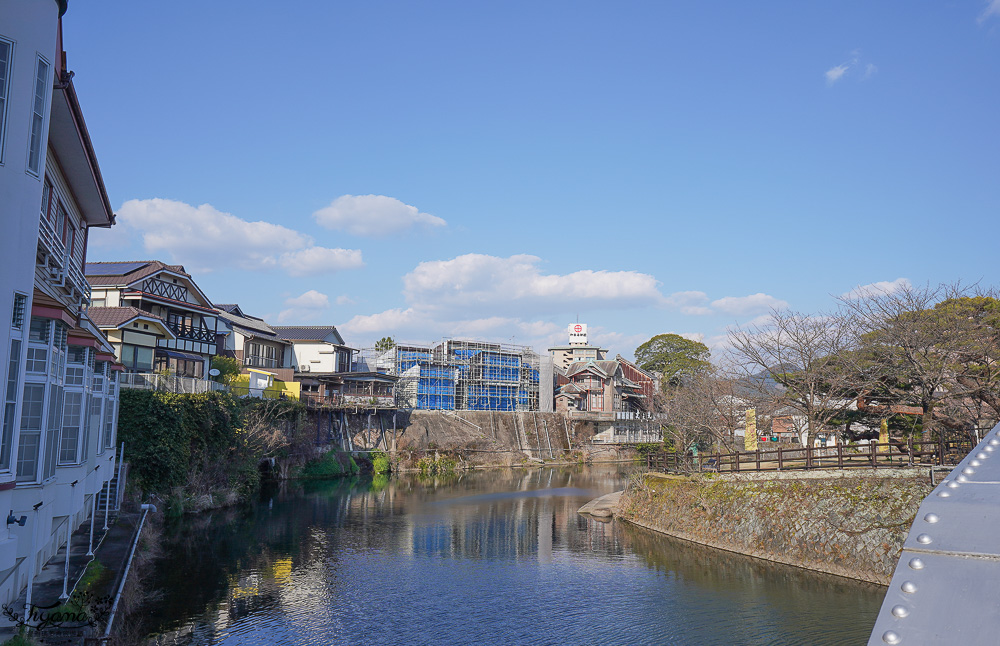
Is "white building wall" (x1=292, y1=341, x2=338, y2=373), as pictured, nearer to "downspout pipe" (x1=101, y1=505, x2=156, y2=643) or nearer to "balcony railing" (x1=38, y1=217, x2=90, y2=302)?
"downspout pipe" (x1=101, y1=505, x2=156, y2=643)

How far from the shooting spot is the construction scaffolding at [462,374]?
5706 centimetres

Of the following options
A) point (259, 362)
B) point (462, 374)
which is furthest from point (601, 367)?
point (259, 362)

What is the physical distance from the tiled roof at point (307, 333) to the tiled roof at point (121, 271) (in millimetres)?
19035

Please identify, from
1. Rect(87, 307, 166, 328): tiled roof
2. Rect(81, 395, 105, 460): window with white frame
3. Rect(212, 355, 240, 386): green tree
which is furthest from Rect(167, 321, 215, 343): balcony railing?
Rect(81, 395, 105, 460): window with white frame

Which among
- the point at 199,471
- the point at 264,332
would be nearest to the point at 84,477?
the point at 199,471

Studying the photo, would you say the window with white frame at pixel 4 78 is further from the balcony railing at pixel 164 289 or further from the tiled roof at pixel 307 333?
the tiled roof at pixel 307 333

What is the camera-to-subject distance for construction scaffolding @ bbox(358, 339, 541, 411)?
57062 mm

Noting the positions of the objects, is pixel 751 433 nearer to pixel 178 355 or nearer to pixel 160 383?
pixel 160 383

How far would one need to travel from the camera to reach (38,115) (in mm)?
8570

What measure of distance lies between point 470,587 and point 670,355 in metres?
54.7

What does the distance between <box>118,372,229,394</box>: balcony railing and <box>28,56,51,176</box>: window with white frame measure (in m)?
17.2

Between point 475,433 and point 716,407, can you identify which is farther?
point 475,433

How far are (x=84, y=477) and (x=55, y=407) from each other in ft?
12.3

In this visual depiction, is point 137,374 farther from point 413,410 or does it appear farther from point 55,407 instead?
point 413,410
